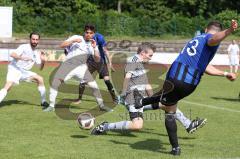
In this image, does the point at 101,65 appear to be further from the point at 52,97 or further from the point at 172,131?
the point at 172,131

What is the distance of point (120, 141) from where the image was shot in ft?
31.6

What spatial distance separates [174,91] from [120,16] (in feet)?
141

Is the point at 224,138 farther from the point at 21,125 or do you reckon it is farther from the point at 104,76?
the point at 104,76

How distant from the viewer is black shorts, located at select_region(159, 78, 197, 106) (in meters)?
8.37

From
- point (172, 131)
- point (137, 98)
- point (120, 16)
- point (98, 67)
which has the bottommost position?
point (120, 16)

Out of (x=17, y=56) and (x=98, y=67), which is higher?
(x=17, y=56)

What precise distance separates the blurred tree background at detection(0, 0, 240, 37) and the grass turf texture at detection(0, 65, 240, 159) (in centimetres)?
3327

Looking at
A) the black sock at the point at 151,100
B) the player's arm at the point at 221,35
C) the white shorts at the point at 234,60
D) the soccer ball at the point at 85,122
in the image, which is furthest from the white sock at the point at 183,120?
the white shorts at the point at 234,60

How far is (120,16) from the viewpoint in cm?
5097

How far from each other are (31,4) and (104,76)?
43.1 m

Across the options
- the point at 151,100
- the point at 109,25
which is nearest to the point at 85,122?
the point at 151,100

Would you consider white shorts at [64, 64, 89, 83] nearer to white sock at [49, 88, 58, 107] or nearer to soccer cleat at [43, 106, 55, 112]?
white sock at [49, 88, 58, 107]

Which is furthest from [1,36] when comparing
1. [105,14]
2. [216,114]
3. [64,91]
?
[216,114]

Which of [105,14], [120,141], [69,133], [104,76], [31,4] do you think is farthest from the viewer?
[31,4]
